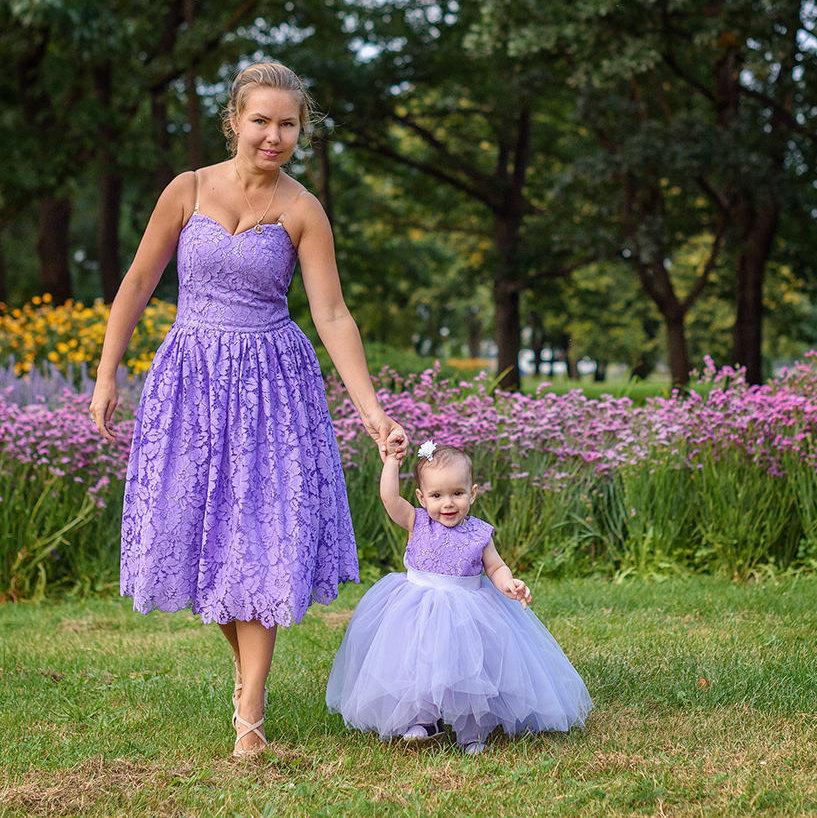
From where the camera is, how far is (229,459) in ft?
12.0

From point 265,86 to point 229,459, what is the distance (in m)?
1.15

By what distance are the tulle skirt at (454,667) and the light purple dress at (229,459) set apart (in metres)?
0.27

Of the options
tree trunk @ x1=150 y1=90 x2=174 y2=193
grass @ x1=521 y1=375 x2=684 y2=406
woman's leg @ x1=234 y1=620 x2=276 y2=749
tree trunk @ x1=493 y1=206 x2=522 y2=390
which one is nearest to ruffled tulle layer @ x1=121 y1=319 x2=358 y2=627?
woman's leg @ x1=234 y1=620 x2=276 y2=749

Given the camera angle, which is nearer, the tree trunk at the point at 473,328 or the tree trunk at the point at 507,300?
the tree trunk at the point at 507,300

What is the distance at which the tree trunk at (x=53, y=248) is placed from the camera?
18.8m

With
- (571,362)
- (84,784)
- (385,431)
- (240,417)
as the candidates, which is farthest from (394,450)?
(571,362)

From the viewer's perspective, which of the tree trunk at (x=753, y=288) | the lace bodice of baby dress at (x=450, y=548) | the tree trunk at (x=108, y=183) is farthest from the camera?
the tree trunk at (x=108, y=183)

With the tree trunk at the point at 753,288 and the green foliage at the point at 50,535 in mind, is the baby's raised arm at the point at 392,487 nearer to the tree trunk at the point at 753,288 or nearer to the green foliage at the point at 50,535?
the green foliage at the point at 50,535

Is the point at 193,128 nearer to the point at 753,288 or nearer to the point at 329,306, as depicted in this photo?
the point at 753,288

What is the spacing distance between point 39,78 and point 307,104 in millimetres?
15298

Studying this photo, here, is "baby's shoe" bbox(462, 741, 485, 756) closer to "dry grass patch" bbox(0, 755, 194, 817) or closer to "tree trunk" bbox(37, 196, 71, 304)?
"dry grass patch" bbox(0, 755, 194, 817)

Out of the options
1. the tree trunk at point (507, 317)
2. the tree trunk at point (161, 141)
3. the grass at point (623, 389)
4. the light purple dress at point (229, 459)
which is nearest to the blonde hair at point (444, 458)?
the light purple dress at point (229, 459)

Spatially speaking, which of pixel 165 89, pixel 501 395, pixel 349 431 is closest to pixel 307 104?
pixel 349 431

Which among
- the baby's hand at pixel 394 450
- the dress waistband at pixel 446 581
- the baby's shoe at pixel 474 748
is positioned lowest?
the baby's shoe at pixel 474 748
